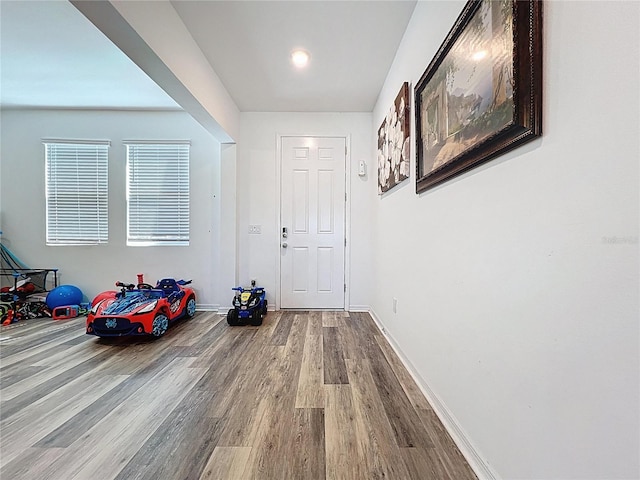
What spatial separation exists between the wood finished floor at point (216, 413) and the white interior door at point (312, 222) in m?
1.13

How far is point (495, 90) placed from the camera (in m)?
1.00

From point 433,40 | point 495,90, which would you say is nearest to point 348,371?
point 495,90

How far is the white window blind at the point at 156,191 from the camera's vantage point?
3.71 m

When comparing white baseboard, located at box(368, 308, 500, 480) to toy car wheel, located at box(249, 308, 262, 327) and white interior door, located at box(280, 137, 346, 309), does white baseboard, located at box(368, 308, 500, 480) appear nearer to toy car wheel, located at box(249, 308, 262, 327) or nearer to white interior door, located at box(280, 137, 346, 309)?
toy car wheel, located at box(249, 308, 262, 327)

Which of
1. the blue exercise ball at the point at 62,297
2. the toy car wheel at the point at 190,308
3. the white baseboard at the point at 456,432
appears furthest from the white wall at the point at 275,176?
the blue exercise ball at the point at 62,297

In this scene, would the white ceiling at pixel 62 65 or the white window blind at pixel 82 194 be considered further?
the white window blind at pixel 82 194

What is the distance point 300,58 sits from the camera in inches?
99.3

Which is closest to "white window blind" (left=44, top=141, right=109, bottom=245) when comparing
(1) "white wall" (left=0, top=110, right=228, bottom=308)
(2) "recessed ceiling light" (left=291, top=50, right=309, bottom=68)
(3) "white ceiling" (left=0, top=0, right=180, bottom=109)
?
(1) "white wall" (left=0, top=110, right=228, bottom=308)

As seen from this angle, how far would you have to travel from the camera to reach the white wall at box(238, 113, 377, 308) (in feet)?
12.0

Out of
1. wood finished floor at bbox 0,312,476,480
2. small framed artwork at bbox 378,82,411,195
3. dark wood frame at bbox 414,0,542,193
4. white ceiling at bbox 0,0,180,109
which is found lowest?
wood finished floor at bbox 0,312,476,480

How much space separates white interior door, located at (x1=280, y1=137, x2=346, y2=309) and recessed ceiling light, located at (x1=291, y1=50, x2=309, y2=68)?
1089 mm

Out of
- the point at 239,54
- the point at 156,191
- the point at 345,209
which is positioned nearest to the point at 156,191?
the point at 156,191

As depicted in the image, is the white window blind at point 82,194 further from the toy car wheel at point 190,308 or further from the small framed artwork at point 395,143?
the small framed artwork at point 395,143

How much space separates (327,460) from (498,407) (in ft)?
2.36
